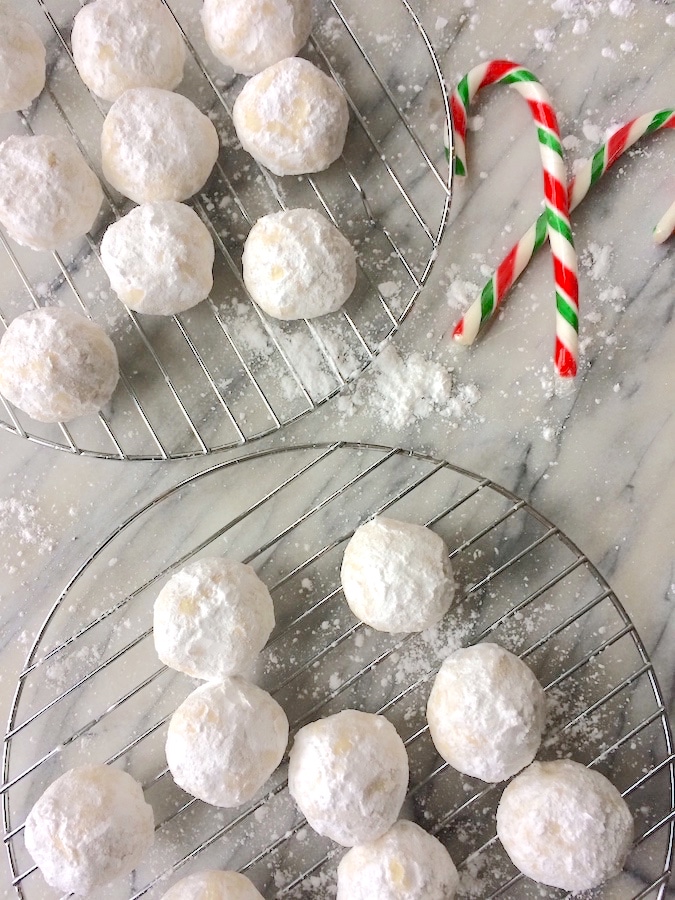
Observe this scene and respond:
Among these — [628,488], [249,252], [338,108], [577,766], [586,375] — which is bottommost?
[577,766]

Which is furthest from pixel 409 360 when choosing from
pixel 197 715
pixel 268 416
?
pixel 197 715

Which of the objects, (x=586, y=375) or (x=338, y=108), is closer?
(x=338, y=108)

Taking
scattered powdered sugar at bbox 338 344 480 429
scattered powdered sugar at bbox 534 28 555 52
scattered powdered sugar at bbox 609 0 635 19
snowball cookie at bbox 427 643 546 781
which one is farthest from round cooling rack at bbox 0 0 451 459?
snowball cookie at bbox 427 643 546 781

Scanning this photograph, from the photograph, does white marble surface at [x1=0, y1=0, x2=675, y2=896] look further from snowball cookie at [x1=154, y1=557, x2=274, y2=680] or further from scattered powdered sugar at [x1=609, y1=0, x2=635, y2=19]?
snowball cookie at [x1=154, y1=557, x2=274, y2=680]

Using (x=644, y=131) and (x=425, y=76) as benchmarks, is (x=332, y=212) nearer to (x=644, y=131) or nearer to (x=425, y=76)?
(x=425, y=76)

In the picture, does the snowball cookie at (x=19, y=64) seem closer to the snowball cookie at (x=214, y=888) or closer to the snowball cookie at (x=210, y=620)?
the snowball cookie at (x=210, y=620)

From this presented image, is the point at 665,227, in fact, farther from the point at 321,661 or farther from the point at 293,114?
the point at 321,661

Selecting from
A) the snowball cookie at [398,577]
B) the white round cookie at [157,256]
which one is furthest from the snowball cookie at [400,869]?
the white round cookie at [157,256]
